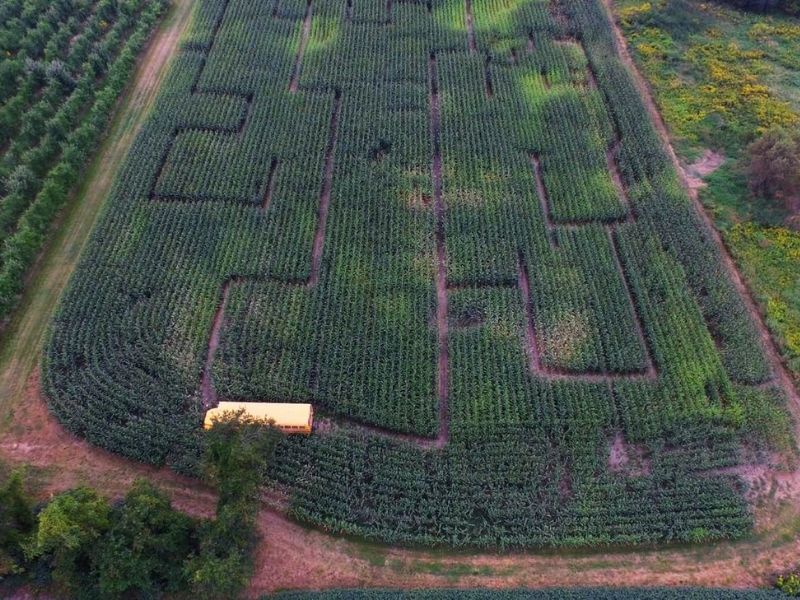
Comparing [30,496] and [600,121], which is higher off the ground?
[600,121]

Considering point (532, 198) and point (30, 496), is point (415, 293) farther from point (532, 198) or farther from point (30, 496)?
point (30, 496)

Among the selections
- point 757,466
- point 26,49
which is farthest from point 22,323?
point 757,466

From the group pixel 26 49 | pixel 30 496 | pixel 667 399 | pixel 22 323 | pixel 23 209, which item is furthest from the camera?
pixel 26 49

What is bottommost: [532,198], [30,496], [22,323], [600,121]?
[30,496]

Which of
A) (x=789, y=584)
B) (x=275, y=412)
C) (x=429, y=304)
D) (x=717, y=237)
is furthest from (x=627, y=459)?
(x=275, y=412)

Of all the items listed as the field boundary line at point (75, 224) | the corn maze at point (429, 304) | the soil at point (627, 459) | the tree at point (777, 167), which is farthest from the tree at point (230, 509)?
the tree at point (777, 167)

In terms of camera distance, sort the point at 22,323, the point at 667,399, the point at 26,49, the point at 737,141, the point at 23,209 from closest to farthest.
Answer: the point at 667,399 < the point at 22,323 < the point at 23,209 < the point at 737,141 < the point at 26,49

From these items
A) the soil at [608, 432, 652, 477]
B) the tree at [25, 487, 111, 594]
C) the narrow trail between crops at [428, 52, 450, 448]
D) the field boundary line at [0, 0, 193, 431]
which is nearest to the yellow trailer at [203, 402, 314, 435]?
the tree at [25, 487, 111, 594]
